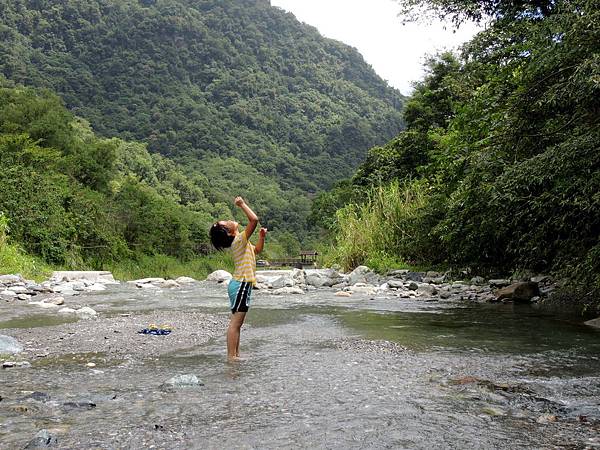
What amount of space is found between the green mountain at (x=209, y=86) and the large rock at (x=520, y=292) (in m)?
50.4

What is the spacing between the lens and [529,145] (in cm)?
771

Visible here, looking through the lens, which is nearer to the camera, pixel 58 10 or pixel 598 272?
pixel 598 272

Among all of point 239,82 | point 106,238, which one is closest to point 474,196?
point 106,238

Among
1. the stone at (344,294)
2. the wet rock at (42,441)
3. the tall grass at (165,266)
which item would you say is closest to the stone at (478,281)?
the stone at (344,294)

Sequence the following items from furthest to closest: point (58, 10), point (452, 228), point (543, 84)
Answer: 1. point (58, 10)
2. point (452, 228)
3. point (543, 84)

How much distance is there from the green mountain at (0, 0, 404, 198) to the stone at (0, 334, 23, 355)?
54.2 meters

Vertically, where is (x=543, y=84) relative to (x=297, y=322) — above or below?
above

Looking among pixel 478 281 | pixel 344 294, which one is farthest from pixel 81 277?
pixel 478 281

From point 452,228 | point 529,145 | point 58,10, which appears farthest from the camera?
point 58,10

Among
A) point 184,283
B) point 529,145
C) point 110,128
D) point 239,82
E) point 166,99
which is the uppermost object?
point 239,82

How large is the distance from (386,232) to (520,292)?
24.4ft

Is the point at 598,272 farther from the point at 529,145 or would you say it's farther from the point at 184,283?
the point at 184,283

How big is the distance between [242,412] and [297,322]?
4629mm

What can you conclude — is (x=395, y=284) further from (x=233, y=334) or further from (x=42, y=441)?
(x=42, y=441)
